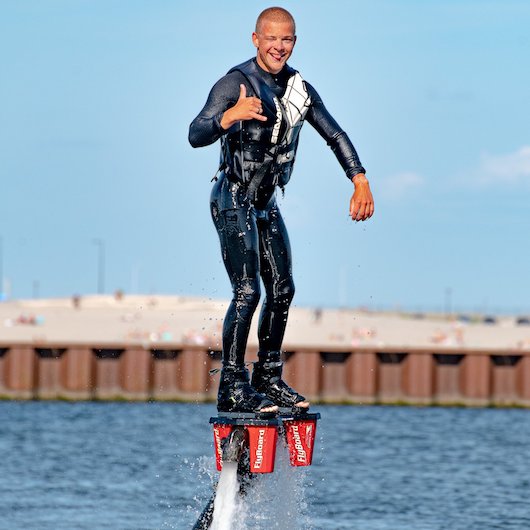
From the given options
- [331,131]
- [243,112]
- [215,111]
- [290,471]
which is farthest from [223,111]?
[290,471]

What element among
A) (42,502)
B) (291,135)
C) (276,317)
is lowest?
(42,502)

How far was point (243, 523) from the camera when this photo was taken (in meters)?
9.53

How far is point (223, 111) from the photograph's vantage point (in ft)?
30.0

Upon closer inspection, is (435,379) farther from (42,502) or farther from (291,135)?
(291,135)

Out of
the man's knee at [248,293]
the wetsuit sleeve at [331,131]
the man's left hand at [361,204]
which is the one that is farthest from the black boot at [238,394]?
the wetsuit sleeve at [331,131]

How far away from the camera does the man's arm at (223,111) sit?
350 inches

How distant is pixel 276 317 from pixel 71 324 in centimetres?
6476

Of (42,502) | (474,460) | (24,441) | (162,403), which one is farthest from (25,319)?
(42,502)

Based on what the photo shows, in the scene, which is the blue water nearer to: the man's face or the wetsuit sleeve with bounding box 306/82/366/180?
the wetsuit sleeve with bounding box 306/82/366/180

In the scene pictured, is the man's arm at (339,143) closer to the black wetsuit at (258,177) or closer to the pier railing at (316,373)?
the black wetsuit at (258,177)


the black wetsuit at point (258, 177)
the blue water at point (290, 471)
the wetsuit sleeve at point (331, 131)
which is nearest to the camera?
the black wetsuit at point (258, 177)

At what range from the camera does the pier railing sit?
1507 inches

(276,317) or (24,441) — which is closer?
(276,317)

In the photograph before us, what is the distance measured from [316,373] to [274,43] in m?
29.4
